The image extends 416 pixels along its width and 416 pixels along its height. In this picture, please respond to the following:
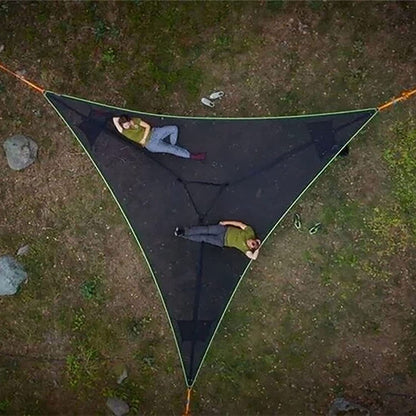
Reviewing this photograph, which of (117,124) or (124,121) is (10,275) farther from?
(124,121)

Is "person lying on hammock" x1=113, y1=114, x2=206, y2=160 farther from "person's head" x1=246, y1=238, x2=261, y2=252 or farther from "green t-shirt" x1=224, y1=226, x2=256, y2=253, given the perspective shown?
"person's head" x1=246, y1=238, x2=261, y2=252

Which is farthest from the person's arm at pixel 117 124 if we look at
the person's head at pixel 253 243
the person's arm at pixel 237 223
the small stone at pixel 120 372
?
the small stone at pixel 120 372

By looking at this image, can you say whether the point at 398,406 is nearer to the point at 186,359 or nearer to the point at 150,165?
the point at 186,359

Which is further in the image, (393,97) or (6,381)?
(6,381)

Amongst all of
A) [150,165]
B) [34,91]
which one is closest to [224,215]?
[150,165]

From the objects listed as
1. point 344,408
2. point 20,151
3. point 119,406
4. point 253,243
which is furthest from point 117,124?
point 344,408

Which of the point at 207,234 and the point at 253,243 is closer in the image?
the point at 253,243
